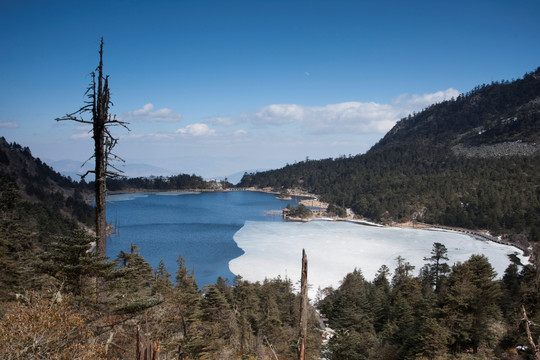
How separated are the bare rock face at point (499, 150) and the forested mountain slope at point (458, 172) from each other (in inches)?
12.3

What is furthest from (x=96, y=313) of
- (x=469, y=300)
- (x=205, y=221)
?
(x=205, y=221)

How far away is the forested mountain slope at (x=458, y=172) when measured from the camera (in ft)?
246

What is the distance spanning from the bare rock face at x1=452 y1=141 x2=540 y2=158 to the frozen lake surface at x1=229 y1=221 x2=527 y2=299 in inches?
2711

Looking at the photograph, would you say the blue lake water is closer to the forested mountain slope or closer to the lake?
the lake

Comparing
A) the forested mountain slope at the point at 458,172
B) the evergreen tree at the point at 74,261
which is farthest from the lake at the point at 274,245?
the evergreen tree at the point at 74,261

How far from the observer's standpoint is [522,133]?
129125 millimetres

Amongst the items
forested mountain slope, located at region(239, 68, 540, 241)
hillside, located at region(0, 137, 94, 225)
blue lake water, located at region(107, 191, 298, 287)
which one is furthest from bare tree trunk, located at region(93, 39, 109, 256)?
forested mountain slope, located at region(239, 68, 540, 241)

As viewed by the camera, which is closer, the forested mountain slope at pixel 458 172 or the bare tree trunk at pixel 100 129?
the bare tree trunk at pixel 100 129

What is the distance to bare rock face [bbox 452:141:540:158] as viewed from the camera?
383ft

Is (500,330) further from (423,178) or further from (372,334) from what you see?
(423,178)

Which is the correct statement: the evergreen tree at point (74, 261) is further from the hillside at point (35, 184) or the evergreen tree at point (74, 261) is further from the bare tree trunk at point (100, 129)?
the hillside at point (35, 184)

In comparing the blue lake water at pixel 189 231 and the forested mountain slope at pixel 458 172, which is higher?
the forested mountain slope at pixel 458 172

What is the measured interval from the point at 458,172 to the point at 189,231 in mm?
80563

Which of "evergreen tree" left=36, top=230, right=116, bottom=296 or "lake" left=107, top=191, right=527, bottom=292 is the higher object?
"evergreen tree" left=36, top=230, right=116, bottom=296
